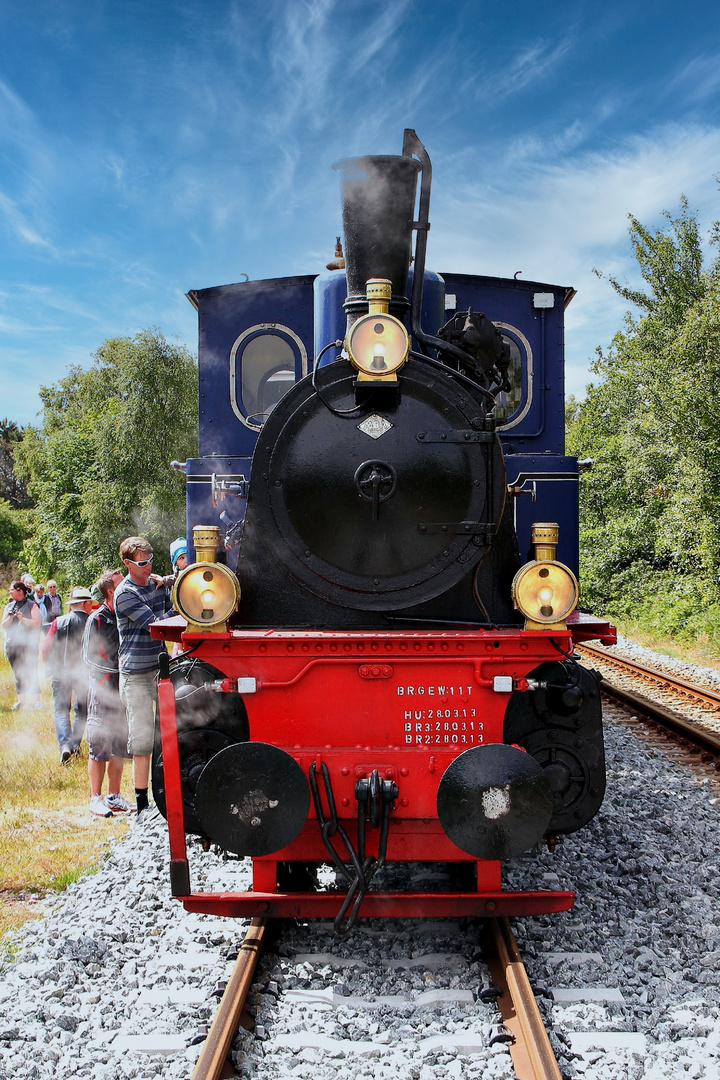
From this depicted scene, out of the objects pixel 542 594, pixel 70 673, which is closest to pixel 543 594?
pixel 542 594

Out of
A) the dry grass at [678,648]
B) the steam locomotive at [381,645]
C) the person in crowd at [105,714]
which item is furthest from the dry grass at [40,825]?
the dry grass at [678,648]

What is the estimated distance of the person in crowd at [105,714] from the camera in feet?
17.1

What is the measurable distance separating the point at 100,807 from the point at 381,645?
2.98 m

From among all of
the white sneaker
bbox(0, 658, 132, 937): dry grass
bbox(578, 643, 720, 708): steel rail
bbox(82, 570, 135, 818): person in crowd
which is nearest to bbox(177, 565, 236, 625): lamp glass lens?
bbox(0, 658, 132, 937): dry grass

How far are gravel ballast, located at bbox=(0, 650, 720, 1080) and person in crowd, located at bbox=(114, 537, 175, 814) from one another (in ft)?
2.86

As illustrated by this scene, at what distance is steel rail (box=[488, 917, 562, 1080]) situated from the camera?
7.90 ft

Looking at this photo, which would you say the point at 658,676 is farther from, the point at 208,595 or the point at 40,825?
the point at 208,595

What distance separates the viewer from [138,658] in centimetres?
507

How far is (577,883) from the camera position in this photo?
153 inches

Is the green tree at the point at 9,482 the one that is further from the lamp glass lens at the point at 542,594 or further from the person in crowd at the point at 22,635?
the lamp glass lens at the point at 542,594

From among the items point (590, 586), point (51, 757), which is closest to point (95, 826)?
point (51, 757)

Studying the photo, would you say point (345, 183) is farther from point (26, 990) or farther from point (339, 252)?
point (26, 990)

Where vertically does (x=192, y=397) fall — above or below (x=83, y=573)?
above

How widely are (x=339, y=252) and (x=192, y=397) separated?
68.3ft
